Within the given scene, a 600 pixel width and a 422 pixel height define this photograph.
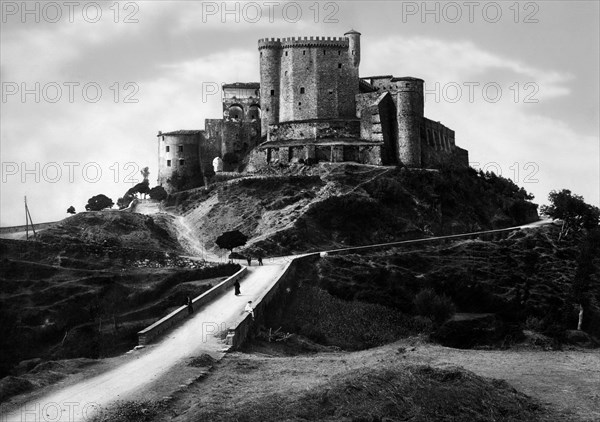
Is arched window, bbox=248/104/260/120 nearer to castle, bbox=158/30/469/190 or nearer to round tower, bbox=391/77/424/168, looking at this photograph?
castle, bbox=158/30/469/190

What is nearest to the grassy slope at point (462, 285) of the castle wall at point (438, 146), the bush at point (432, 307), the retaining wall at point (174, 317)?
the bush at point (432, 307)

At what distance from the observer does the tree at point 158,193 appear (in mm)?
74562

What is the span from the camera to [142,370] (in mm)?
24359

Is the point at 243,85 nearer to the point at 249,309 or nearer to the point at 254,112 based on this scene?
the point at 254,112

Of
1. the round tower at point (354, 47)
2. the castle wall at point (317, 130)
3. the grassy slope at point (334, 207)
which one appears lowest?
the grassy slope at point (334, 207)

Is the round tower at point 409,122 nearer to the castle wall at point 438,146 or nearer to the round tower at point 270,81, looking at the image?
the castle wall at point 438,146

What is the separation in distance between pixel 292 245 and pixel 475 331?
1797cm

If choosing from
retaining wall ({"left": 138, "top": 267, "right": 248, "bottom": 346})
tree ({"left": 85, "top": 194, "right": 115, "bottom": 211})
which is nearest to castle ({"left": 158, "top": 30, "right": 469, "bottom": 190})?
tree ({"left": 85, "top": 194, "right": 115, "bottom": 211})

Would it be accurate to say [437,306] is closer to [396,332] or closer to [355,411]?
[396,332]

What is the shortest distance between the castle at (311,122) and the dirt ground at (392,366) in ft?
129

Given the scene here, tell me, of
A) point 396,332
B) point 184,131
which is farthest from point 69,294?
point 184,131

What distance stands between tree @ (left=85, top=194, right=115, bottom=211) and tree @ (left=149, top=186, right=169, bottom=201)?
4.24m

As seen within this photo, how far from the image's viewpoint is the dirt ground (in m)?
21.6

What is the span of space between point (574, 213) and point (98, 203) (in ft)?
143
